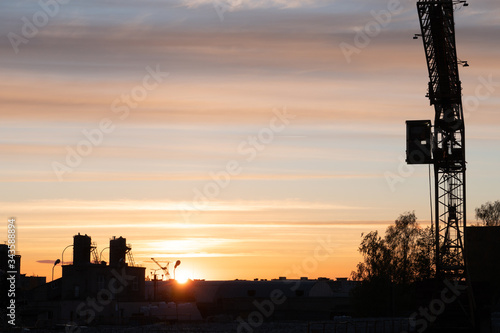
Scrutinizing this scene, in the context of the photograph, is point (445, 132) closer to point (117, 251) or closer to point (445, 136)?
point (445, 136)

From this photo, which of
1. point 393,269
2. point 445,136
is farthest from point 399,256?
point 445,136

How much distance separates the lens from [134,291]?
9925cm

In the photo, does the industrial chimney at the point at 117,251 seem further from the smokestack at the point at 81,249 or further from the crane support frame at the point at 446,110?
the crane support frame at the point at 446,110

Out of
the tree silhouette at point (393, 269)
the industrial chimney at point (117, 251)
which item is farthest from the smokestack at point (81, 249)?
the tree silhouette at point (393, 269)

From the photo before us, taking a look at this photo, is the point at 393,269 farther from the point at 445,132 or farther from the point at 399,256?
the point at 445,132

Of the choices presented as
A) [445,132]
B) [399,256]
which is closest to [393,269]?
[399,256]

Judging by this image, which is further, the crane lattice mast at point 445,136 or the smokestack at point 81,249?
the smokestack at point 81,249

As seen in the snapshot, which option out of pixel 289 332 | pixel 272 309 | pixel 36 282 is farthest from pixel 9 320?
pixel 36 282

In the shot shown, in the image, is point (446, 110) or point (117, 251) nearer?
point (446, 110)

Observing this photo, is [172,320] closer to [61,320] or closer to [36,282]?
[61,320]

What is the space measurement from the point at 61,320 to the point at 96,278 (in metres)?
10.7

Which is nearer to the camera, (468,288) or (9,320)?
(468,288)

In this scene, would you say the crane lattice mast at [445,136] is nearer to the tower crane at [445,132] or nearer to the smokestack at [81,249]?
the tower crane at [445,132]

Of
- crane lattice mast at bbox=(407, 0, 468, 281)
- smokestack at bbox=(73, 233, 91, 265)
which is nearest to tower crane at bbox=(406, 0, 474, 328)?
crane lattice mast at bbox=(407, 0, 468, 281)
